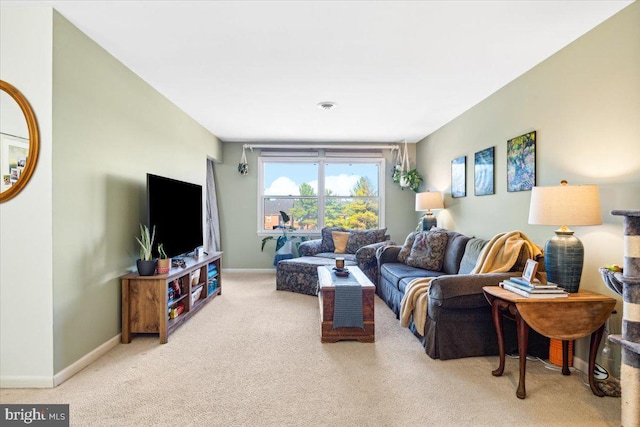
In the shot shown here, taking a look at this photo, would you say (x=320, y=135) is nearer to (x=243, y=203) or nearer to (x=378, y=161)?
(x=378, y=161)

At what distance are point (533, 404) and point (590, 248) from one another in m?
1.19

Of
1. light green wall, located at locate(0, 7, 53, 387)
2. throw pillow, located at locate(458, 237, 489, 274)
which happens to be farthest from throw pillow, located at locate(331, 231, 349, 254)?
light green wall, located at locate(0, 7, 53, 387)

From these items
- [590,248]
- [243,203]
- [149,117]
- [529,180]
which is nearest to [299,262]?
[243,203]

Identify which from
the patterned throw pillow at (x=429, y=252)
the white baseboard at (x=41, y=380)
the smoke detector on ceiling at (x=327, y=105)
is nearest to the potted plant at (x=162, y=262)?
the white baseboard at (x=41, y=380)

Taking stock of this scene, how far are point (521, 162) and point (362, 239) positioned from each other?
2.79m

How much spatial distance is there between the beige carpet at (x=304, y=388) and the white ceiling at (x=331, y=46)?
243cm

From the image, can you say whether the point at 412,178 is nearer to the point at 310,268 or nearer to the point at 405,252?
the point at 405,252

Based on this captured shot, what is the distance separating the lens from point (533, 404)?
6.89ft

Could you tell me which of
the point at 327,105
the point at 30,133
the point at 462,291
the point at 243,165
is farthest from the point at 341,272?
the point at 243,165

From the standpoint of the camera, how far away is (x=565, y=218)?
2244 mm

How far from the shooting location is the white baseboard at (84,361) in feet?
7.58

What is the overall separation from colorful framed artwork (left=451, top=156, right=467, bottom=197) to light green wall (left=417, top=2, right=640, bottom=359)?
2.39 ft

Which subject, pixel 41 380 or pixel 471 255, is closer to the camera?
pixel 41 380

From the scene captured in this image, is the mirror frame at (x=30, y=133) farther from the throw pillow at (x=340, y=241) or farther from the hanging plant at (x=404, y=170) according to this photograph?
the hanging plant at (x=404, y=170)
